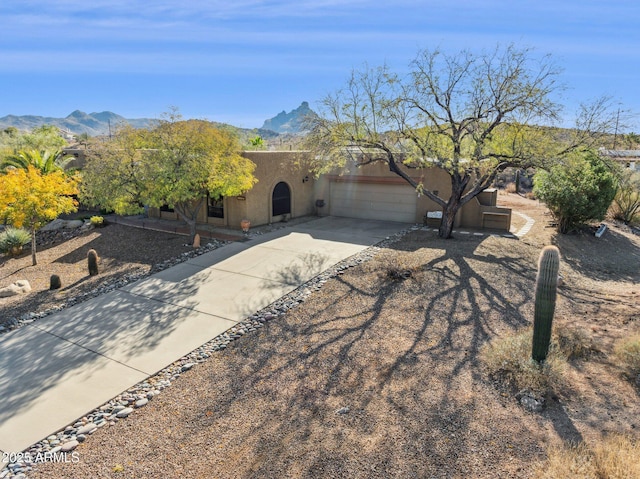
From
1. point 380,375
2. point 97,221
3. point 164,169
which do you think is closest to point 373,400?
point 380,375

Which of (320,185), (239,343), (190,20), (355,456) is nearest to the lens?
(355,456)

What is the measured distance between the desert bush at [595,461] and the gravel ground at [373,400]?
0.19m

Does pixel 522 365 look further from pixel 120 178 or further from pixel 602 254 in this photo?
pixel 120 178

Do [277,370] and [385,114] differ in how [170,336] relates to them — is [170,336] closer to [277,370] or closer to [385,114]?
[277,370]

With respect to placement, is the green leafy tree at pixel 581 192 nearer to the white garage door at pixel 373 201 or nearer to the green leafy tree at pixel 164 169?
the white garage door at pixel 373 201

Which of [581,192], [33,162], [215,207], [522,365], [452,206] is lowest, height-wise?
[522,365]

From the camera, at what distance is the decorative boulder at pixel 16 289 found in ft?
39.1

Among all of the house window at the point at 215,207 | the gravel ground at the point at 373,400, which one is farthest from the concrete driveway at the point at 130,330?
the house window at the point at 215,207

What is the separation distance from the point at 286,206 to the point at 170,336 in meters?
11.7

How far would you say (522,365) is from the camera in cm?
630

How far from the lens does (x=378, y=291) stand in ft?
Answer: 33.4

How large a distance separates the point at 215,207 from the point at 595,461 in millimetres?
16485

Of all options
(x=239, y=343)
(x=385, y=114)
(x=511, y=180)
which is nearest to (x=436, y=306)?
(x=239, y=343)

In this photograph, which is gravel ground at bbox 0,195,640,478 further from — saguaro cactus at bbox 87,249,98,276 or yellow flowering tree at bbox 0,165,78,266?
yellow flowering tree at bbox 0,165,78,266
